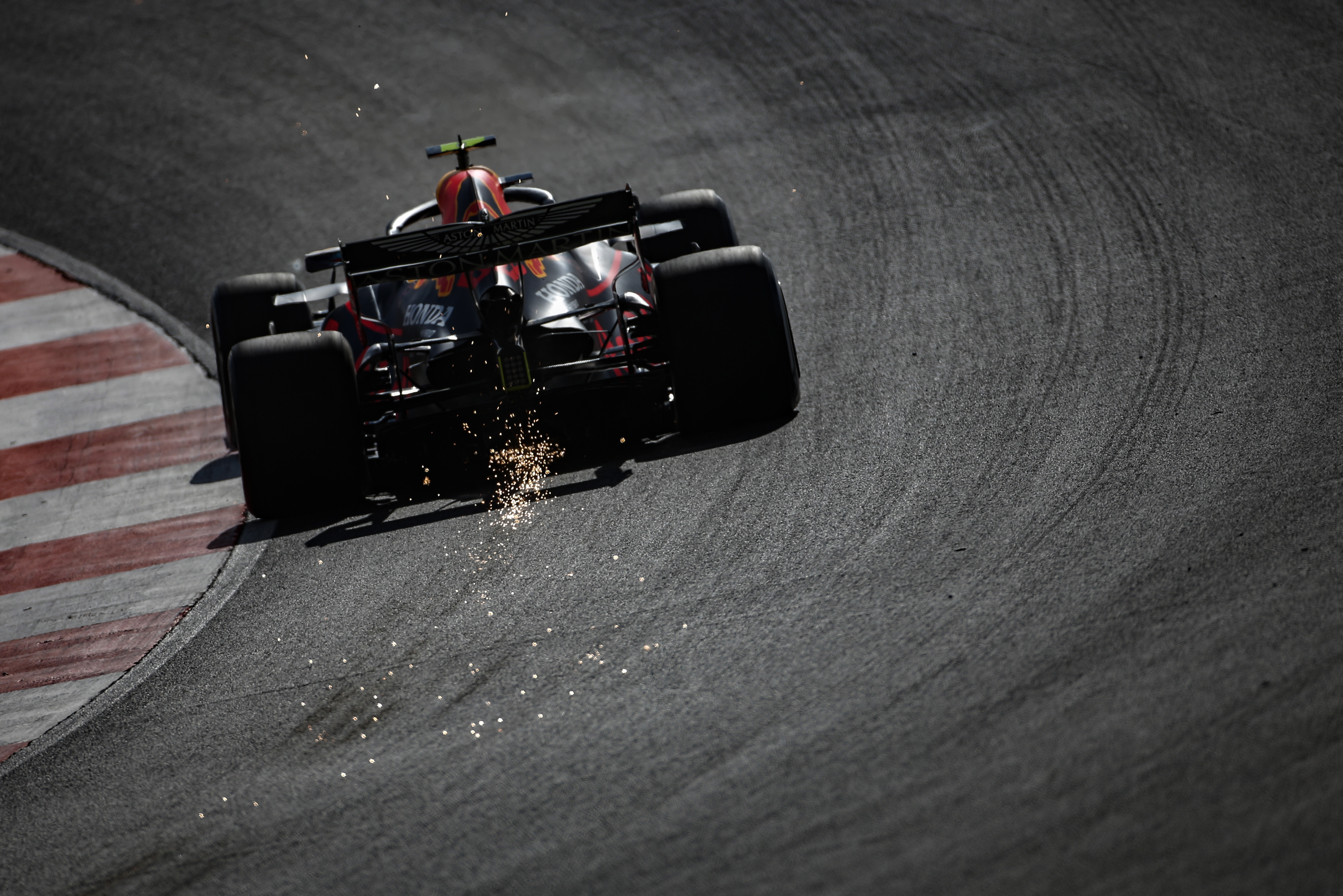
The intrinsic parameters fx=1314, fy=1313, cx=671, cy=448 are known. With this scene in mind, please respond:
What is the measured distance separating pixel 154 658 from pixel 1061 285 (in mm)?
5955

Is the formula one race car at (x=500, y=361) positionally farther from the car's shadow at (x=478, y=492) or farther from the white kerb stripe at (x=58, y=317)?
the white kerb stripe at (x=58, y=317)

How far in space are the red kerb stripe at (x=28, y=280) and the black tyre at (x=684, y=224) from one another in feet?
18.8

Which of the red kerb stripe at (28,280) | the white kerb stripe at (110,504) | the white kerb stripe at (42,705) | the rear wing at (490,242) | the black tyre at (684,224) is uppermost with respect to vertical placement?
the red kerb stripe at (28,280)

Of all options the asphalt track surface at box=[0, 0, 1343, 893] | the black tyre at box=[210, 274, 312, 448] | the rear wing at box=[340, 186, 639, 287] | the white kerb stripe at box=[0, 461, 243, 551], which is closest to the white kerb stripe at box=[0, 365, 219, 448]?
the black tyre at box=[210, 274, 312, 448]

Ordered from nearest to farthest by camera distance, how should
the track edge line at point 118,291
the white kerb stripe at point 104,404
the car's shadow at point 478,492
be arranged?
the car's shadow at point 478,492
the white kerb stripe at point 104,404
the track edge line at point 118,291

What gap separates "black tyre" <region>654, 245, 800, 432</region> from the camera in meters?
7.23

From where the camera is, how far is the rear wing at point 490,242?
24.1 ft

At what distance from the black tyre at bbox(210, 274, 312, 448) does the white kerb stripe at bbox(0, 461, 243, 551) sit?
28.3 inches

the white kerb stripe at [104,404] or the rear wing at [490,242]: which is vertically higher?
the rear wing at [490,242]

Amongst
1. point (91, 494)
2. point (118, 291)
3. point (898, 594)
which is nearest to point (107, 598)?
point (91, 494)

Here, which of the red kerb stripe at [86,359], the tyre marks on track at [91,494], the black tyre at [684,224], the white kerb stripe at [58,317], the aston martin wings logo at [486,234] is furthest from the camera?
the white kerb stripe at [58,317]

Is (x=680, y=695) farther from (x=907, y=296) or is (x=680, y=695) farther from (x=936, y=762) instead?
(x=907, y=296)

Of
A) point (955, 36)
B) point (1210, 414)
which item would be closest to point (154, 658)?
point (1210, 414)

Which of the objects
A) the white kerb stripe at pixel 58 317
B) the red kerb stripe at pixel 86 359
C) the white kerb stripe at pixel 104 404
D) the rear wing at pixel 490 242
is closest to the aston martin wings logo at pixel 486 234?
the rear wing at pixel 490 242
